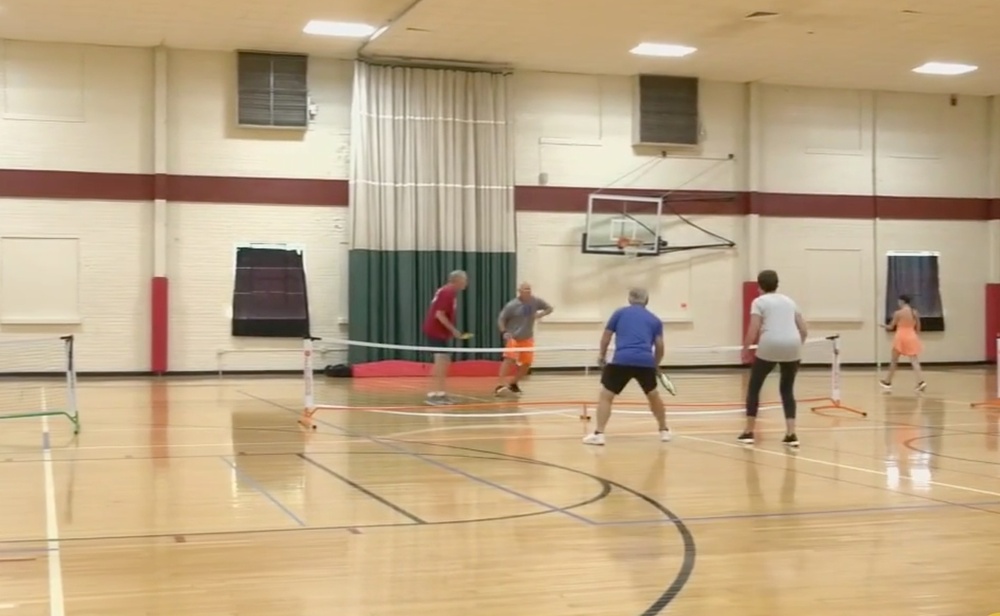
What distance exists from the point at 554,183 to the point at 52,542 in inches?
773

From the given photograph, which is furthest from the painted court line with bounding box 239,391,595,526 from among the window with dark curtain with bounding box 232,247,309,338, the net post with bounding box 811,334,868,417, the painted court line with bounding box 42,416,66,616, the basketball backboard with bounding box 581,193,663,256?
the basketball backboard with bounding box 581,193,663,256

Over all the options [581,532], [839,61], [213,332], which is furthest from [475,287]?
[581,532]

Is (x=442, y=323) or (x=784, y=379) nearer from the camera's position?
A: (x=784, y=379)

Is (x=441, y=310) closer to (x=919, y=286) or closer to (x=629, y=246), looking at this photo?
(x=629, y=246)

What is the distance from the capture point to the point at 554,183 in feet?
82.6

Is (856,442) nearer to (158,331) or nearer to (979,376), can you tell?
(979,376)

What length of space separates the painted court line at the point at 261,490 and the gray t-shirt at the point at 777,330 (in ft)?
16.7

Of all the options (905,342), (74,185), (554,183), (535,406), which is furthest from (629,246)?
(74,185)

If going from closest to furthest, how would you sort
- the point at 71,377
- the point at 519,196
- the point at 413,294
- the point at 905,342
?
the point at 71,377
the point at 905,342
the point at 413,294
the point at 519,196

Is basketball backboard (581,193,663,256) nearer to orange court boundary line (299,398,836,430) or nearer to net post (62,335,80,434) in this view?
orange court boundary line (299,398,836,430)

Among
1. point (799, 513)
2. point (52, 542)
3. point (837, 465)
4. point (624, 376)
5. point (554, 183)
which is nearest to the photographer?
point (52, 542)

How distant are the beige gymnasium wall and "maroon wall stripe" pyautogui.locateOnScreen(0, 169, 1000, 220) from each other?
17cm

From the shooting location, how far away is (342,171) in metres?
24.0

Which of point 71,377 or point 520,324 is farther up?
point 520,324
